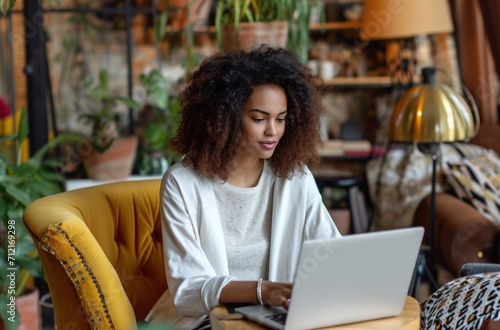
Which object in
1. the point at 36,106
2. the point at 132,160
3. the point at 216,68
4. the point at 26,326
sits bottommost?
the point at 26,326

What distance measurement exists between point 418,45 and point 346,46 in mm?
433

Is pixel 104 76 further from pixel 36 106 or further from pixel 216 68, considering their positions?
A: pixel 216 68

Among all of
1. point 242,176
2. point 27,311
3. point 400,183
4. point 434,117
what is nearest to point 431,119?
point 434,117

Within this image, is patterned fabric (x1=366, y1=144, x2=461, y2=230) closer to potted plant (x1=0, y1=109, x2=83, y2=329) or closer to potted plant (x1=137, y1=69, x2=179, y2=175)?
potted plant (x1=137, y1=69, x2=179, y2=175)

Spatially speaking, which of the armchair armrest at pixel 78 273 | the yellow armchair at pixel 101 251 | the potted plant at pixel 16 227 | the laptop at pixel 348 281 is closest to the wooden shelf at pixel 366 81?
the potted plant at pixel 16 227

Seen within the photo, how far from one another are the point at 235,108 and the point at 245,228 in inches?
12.3

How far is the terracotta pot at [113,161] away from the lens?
406cm

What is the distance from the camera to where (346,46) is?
500cm

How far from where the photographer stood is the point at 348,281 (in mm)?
1605

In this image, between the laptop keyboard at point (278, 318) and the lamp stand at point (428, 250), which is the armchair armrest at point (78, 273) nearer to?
the laptop keyboard at point (278, 318)

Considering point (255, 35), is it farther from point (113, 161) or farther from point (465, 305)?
point (465, 305)

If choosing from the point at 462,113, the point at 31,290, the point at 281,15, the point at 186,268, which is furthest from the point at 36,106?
the point at 186,268

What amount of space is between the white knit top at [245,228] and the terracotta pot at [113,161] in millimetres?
2057

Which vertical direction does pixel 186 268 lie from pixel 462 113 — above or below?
below
